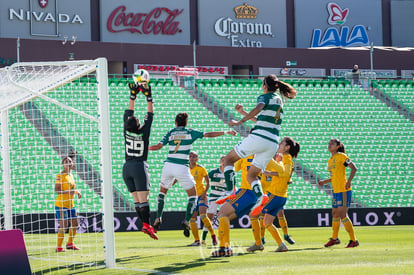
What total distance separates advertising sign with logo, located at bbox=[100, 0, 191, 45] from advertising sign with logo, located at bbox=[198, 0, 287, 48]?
122 centimetres

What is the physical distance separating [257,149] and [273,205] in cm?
180

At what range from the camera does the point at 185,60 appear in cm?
3722

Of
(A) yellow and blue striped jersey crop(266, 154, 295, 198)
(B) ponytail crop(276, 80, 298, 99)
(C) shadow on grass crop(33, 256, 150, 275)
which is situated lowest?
(C) shadow on grass crop(33, 256, 150, 275)

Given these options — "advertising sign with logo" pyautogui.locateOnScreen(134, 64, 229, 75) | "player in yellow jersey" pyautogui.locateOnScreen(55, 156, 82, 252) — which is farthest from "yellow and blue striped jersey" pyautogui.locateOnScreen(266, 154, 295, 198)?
"advertising sign with logo" pyautogui.locateOnScreen(134, 64, 229, 75)

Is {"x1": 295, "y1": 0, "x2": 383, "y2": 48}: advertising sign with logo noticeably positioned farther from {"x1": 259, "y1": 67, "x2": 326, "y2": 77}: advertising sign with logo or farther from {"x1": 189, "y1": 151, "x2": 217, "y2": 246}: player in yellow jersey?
{"x1": 189, "y1": 151, "x2": 217, "y2": 246}: player in yellow jersey

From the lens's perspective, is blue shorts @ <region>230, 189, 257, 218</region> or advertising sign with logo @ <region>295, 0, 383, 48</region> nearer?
blue shorts @ <region>230, 189, 257, 218</region>

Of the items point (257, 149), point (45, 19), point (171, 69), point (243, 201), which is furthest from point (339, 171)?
point (45, 19)

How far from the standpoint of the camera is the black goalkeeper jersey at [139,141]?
424 inches

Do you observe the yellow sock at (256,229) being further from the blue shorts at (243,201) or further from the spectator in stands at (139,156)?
the spectator in stands at (139,156)

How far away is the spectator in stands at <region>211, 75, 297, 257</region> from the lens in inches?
385

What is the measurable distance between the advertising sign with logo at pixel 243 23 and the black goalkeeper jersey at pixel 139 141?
30.7m

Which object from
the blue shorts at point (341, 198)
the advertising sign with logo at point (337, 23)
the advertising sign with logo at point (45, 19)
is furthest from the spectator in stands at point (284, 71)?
the blue shorts at point (341, 198)

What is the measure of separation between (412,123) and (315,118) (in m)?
4.32

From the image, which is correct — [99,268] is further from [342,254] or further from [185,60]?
[185,60]
